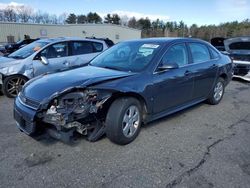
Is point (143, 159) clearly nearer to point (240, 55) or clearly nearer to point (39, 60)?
point (39, 60)

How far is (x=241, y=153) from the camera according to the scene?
11.8 feet

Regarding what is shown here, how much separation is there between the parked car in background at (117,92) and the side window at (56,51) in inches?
104

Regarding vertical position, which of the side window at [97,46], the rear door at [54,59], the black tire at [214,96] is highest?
the side window at [97,46]

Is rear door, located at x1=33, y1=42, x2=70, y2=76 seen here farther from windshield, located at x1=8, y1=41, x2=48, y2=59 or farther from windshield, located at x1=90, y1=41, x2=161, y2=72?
windshield, located at x1=90, y1=41, x2=161, y2=72

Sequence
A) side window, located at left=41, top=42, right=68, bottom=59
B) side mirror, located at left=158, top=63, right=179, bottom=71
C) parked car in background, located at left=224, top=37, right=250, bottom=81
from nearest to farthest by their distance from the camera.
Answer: side mirror, located at left=158, top=63, right=179, bottom=71, side window, located at left=41, top=42, right=68, bottom=59, parked car in background, located at left=224, top=37, right=250, bottom=81

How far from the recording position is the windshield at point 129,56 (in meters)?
4.19

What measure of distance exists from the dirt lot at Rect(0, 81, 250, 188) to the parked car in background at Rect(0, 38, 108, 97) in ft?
7.04

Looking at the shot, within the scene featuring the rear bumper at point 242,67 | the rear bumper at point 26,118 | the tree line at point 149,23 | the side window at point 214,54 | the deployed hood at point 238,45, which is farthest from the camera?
the tree line at point 149,23

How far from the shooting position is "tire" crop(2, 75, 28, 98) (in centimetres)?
650

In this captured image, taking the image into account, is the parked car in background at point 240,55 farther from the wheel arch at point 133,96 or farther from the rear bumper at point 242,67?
the wheel arch at point 133,96

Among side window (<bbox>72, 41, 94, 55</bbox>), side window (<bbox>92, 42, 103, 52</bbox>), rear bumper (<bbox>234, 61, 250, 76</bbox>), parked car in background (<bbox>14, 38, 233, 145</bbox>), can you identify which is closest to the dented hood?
parked car in background (<bbox>14, 38, 233, 145</bbox>)

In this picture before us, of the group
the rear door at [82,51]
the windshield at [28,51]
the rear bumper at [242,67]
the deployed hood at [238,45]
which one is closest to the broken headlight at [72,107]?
the rear door at [82,51]

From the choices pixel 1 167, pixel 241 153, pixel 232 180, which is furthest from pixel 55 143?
pixel 241 153

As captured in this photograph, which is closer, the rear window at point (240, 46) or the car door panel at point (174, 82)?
the car door panel at point (174, 82)
